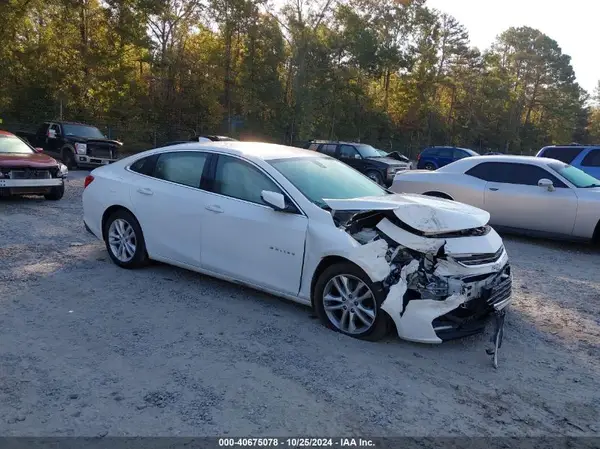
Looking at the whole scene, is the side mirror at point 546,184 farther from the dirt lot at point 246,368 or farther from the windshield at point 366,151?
the windshield at point 366,151

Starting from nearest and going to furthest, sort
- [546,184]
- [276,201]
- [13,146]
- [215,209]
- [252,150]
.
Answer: [276,201], [215,209], [252,150], [546,184], [13,146]

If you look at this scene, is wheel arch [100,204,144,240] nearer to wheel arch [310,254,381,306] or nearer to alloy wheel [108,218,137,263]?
alloy wheel [108,218,137,263]

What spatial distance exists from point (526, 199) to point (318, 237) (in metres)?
5.91

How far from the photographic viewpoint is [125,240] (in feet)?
19.7

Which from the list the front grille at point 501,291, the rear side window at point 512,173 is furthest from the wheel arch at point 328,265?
the rear side window at point 512,173

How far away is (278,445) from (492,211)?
756cm

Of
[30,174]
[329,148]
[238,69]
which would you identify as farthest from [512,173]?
[238,69]

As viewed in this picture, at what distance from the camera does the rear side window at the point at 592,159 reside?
1269 centimetres

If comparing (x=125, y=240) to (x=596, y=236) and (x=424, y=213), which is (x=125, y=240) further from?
(x=596, y=236)

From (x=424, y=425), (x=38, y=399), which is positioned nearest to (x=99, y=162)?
(x=38, y=399)

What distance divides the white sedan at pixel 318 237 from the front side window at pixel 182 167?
0.05ft

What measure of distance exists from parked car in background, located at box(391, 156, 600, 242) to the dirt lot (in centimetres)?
315

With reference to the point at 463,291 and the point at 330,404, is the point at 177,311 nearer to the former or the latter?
the point at 330,404

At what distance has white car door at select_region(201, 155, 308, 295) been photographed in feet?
15.1
